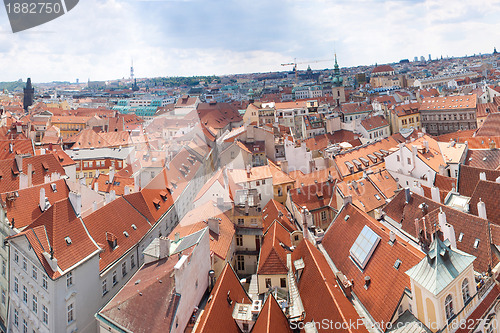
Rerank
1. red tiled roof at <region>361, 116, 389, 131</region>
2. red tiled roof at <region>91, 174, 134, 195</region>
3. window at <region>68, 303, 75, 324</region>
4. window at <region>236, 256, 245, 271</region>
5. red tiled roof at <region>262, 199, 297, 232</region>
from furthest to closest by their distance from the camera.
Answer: red tiled roof at <region>361, 116, 389, 131</region>
red tiled roof at <region>91, 174, 134, 195</region>
red tiled roof at <region>262, 199, 297, 232</region>
window at <region>236, 256, 245, 271</region>
window at <region>68, 303, 75, 324</region>

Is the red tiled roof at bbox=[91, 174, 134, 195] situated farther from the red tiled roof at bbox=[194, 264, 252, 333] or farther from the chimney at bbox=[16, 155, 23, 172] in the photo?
the red tiled roof at bbox=[194, 264, 252, 333]

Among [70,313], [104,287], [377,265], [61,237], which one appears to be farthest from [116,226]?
[377,265]

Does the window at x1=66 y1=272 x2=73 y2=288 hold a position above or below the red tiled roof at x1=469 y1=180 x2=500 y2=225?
below

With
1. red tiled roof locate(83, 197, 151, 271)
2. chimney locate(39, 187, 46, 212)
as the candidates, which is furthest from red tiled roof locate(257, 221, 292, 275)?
chimney locate(39, 187, 46, 212)

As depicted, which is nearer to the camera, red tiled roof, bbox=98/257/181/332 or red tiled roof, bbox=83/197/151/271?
red tiled roof, bbox=98/257/181/332

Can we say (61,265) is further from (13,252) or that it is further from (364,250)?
(364,250)

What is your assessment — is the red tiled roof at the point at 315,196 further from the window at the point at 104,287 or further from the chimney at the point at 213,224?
the window at the point at 104,287

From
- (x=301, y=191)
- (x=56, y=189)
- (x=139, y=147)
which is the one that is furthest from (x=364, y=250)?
(x=139, y=147)

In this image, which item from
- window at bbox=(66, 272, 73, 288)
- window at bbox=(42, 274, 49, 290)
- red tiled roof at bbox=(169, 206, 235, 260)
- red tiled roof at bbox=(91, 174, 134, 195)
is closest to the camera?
window at bbox=(42, 274, 49, 290)
